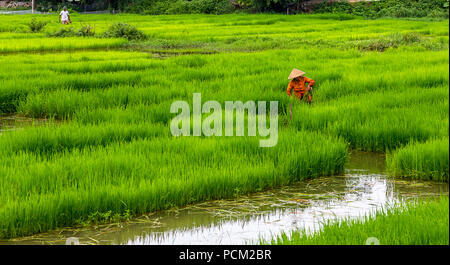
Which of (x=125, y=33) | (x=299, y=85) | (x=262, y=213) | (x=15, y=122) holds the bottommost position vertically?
(x=262, y=213)

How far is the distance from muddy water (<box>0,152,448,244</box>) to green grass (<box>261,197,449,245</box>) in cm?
34

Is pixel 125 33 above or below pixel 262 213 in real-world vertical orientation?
above

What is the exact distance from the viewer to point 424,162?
4203 mm

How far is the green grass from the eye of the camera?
2.58 meters

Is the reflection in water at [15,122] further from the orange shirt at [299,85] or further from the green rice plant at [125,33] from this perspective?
the green rice plant at [125,33]

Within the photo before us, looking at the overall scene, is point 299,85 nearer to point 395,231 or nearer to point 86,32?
point 395,231

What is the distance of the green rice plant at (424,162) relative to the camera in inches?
161

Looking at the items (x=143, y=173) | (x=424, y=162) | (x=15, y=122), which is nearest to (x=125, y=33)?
(x=15, y=122)

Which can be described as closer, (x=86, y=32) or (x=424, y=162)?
(x=424, y=162)

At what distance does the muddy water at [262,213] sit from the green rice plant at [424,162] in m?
0.07

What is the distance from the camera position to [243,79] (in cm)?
849

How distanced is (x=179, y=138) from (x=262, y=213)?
160 centimetres

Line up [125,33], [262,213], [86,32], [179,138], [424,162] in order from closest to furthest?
[262,213] < [424,162] < [179,138] < [125,33] < [86,32]
